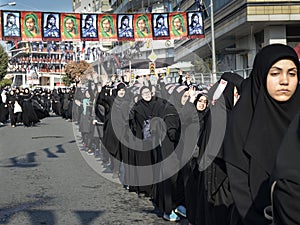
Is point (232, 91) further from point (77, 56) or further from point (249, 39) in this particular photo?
point (77, 56)

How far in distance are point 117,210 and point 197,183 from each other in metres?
2.06

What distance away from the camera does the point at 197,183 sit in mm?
5348

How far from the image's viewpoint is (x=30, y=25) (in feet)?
75.9

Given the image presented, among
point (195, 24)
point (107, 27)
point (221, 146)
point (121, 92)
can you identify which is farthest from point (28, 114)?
point (221, 146)

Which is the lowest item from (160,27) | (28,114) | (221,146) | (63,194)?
(63,194)

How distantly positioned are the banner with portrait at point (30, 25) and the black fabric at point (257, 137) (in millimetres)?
20875

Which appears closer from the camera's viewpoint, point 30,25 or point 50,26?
point 30,25

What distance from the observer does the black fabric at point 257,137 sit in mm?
2961

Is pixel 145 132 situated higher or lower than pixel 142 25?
lower

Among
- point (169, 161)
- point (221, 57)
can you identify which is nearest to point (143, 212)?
point (169, 161)

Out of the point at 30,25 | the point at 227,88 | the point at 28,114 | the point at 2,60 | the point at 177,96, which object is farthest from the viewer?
the point at 2,60

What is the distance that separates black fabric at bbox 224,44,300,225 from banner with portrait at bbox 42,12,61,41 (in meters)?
A: 21.0

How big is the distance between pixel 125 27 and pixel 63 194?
1719cm

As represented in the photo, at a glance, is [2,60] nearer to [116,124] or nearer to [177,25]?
[177,25]
